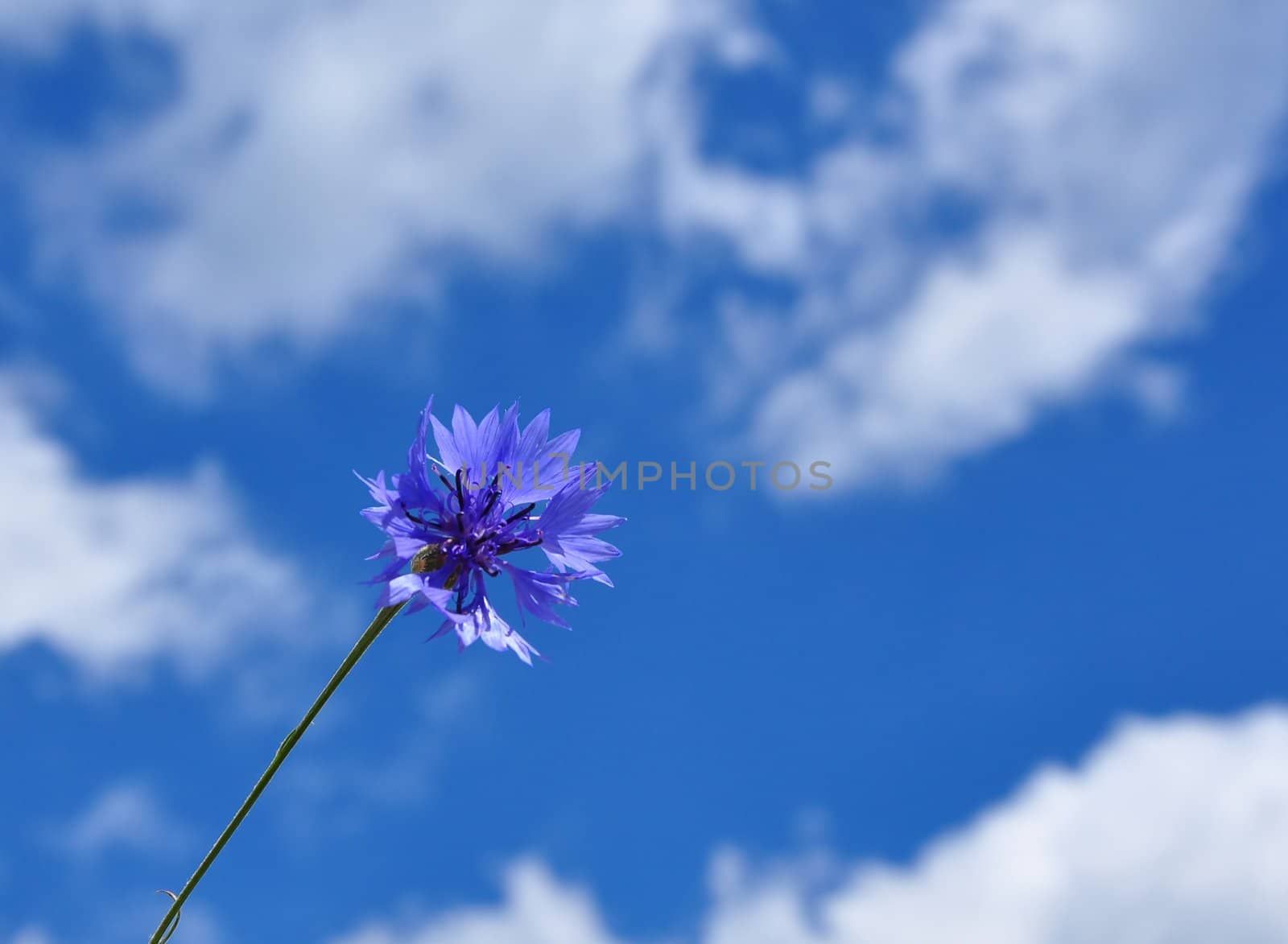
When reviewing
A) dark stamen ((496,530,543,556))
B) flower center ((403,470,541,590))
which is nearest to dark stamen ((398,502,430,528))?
flower center ((403,470,541,590))

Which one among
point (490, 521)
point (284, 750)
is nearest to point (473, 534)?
point (490, 521)

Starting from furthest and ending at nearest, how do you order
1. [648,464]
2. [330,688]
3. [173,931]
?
[648,464]
[173,931]
[330,688]

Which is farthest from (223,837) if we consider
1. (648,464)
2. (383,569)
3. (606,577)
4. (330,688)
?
(648,464)

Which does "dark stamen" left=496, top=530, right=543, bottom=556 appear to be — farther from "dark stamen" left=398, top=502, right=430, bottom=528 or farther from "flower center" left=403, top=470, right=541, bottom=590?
"dark stamen" left=398, top=502, right=430, bottom=528

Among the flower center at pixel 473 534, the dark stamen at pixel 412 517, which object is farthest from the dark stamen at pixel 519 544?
the dark stamen at pixel 412 517

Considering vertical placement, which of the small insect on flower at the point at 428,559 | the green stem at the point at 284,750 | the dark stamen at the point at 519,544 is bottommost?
the green stem at the point at 284,750

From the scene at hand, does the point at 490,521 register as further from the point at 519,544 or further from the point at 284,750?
the point at 284,750

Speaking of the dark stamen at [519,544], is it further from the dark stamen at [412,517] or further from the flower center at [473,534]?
the dark stamen at [412,517]

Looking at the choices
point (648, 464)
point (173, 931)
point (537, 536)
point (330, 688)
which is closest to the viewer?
point (330, 688)

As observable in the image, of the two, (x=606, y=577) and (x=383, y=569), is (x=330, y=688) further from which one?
(x=606, y=577)
